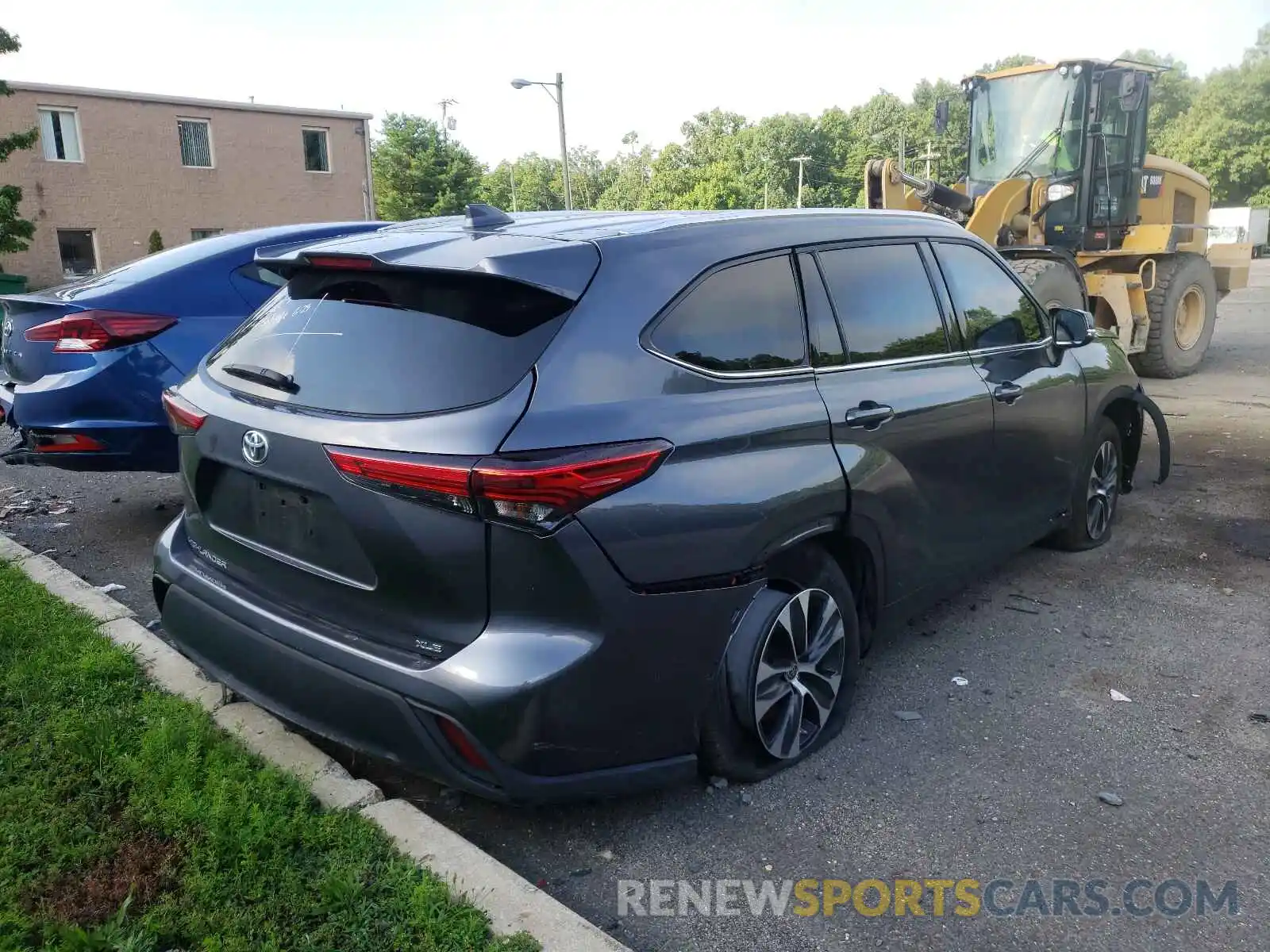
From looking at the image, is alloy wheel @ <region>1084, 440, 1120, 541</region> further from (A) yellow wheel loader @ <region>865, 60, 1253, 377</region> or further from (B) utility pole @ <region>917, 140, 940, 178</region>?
(B) utility pole @ <region>917, 140, 940, 178</region>

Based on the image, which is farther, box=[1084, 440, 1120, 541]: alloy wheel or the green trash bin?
the green trash bin

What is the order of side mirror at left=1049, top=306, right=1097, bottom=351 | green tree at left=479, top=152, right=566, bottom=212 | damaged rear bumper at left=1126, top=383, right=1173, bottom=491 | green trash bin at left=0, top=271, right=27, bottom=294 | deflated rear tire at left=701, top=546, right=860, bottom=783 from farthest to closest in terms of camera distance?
green tree at left=479, top=152, right=566, bottom=212, green trash bin at left=0, top=271, right=27, bottom=294, damaged rear bumper at left=1126, top=383, right=1173, bottom=491, side mirror at left=1049, top=306, right=1097, bottom=351, deflated rear tire at left=701, top=546, right=860, bottom=783

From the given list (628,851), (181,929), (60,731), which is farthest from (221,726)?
(628,851)

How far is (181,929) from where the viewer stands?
7.74 ft

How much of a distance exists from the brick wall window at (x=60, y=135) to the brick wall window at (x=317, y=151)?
24.7 feet

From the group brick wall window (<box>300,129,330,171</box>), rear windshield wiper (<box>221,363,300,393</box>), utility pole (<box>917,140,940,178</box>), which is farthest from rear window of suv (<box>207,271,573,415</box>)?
utility pole (<box>917,140,940,178</box>)

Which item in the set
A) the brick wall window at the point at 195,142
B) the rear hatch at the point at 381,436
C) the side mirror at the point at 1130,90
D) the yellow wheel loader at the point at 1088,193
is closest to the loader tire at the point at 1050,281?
the yellow wheel loader at the point at 1088,193

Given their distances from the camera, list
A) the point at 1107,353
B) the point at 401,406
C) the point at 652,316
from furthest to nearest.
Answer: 1. the point at 1107,353
2. the point at 652,316
3. the point at 401,406

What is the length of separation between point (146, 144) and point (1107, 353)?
114 feet

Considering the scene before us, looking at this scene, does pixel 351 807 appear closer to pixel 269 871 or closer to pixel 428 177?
pixel 269 871

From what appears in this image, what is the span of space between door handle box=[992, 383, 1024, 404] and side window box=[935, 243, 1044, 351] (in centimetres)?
19

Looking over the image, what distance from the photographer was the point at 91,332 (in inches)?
194

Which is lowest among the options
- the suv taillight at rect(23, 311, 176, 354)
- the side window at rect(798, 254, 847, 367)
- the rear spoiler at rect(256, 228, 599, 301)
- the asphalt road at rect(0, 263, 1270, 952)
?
the asphalt road at rect(0, 263, 1270, 952)

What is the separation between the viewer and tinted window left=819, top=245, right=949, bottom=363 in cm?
345
